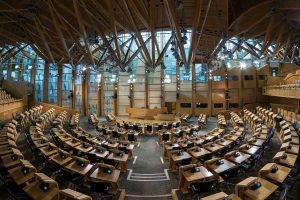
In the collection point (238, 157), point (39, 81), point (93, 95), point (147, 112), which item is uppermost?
point (39, 81)

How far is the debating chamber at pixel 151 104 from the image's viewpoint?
30.4 feet

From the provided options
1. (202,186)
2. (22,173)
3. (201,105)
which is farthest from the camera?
(201,105)

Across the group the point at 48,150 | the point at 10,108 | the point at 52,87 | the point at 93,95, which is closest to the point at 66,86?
the point at 52,87

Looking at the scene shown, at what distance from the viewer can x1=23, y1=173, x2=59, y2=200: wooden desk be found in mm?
7331

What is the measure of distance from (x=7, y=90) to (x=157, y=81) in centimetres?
2040

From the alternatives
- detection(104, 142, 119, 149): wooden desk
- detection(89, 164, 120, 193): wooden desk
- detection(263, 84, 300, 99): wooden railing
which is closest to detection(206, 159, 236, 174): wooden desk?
detection(89, 164, 120, 193): wooden desk

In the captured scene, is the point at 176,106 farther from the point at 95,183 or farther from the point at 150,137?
the point at 95,183

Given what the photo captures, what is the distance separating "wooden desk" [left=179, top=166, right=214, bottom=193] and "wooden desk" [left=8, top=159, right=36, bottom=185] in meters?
5.86

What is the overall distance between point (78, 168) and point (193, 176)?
474cm

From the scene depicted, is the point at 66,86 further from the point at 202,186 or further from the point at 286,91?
the point at 202,186

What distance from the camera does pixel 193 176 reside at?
29.7 feet

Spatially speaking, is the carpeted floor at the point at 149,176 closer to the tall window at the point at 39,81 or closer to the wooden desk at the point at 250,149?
the wooden desk at the point at 250,149

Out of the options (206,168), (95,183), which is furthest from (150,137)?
(95,183)

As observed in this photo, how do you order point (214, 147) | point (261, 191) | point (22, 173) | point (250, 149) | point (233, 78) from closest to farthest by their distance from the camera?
point (261, 191) → point (22, 173) → point (250, 149) → point (214, 147) → point (233, 78)
